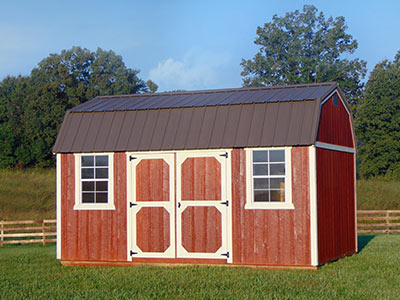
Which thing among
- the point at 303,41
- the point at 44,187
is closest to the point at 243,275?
the point at 44,187

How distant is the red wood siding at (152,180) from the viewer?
14172 millimetres

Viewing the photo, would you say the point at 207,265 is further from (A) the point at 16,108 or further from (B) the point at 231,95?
(A) the point at 16,108

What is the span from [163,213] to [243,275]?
2.62 meters

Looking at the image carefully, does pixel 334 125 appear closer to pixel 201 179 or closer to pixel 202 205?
pixel 201 179

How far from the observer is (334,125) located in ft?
48.7

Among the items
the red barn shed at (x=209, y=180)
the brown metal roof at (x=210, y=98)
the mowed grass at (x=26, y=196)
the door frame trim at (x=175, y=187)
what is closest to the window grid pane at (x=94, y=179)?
the red barn shed at (x=209, y=180)

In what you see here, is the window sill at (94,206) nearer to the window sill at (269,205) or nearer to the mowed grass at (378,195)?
the window sill at (269,205)

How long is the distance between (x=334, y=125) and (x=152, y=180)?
4319mm

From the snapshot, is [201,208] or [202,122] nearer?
[201,208]

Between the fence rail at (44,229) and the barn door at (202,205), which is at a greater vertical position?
the barn door at (202,205)

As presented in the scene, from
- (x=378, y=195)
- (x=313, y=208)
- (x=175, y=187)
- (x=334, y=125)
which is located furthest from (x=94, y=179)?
(x=378, y=195)

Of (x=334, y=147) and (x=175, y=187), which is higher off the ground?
(x=334, y=147)

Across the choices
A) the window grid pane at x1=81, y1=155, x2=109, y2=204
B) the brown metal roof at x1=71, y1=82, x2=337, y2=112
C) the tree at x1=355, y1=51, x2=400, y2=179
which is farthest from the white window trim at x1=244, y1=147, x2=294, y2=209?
the tree at x1=355, y1=51, x2=400, y2=179

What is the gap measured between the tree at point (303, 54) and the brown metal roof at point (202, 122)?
3095 cm
